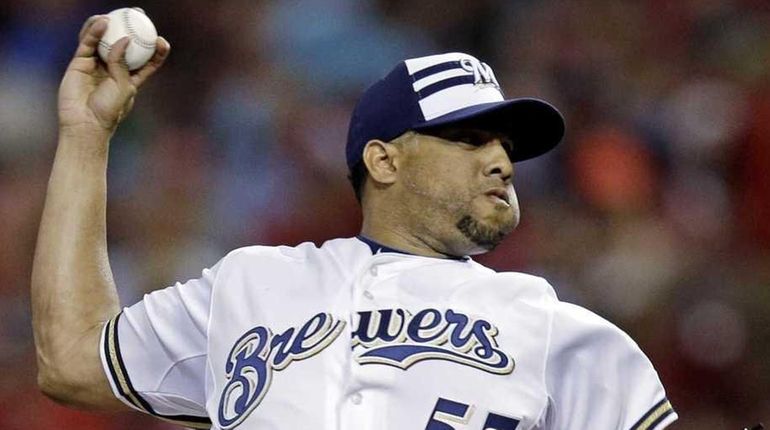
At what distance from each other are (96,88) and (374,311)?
76cm

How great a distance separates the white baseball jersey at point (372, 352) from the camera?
2559 mm

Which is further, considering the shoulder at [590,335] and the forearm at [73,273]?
the forearm at [73,273]

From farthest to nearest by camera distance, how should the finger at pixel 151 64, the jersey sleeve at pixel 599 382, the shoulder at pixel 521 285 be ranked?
the finger at pixel 151 64
the shoulder at pixel 521 285
the jersey sleeve at pixel 599 382

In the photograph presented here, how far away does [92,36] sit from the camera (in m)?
2.92

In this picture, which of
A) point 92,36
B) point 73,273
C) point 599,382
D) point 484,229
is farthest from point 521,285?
point 92,36

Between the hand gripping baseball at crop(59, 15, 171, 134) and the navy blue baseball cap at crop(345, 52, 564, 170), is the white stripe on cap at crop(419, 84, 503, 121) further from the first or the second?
the hand gripping baseball at crop(59, 15, 171, 134)

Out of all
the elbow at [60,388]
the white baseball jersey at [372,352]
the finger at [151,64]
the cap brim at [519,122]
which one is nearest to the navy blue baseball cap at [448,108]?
the cap brim at [519,122]

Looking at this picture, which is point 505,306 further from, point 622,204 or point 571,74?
point 571,74

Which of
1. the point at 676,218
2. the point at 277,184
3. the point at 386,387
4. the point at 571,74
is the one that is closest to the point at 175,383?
the point at 386,387

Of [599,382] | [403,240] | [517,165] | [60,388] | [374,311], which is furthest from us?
[517,165]

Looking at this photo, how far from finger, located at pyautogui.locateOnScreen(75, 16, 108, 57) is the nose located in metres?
0.81

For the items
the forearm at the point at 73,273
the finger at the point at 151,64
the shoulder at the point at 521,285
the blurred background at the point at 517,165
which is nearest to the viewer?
the shoulder at the point at 521,285

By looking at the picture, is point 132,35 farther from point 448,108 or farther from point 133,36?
point 448,108

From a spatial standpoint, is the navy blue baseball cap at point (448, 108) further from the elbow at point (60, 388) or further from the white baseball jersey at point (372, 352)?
the elbow at point (60, 388)
